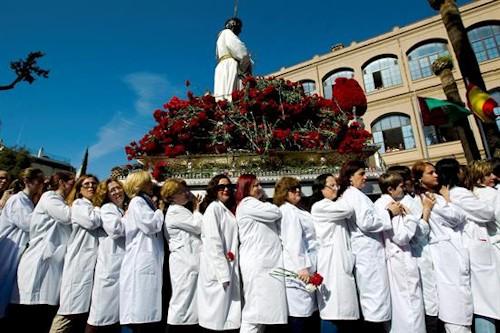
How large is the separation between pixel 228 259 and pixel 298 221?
0.97 meters

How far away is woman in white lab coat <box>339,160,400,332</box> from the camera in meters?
3.32

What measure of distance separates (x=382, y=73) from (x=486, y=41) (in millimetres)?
7939

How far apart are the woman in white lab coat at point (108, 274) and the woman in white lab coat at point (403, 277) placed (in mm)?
3235

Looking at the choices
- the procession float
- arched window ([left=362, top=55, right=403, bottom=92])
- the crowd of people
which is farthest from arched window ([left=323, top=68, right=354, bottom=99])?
the crowd of people

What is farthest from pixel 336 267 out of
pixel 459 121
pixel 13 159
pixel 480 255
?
pixel 13 159

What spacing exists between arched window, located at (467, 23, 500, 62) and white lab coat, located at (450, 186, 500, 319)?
91.0ft

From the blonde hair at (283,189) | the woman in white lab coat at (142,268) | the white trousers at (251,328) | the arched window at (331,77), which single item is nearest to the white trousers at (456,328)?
the white trousers at (251,328)

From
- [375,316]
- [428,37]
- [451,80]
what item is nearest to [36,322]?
[375,316]

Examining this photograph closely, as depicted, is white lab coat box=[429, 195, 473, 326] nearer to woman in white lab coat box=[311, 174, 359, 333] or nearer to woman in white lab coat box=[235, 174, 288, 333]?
woman in white lab coat box=[311, 174, 359, 333]

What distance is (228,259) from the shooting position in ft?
11.8

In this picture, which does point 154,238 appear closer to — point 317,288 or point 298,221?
point 298,221

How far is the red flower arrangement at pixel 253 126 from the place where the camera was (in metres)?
6.53

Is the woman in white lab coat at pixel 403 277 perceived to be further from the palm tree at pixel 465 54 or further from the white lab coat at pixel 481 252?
the palm tree at pixel 465 54

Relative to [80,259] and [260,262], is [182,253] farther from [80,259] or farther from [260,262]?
[80,259]
